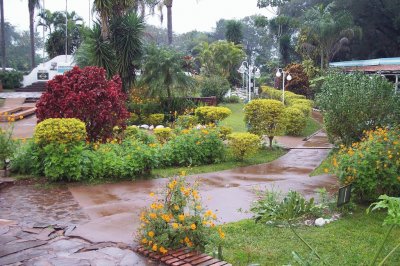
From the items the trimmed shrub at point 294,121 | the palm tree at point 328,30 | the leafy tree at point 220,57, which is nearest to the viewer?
the trimmed shrub at point 294,121

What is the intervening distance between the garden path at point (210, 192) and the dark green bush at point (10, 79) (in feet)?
80.0

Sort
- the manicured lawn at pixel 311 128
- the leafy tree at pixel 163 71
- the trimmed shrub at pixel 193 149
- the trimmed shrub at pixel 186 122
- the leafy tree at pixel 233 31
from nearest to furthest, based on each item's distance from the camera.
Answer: the trimmed shrub at pixel 193 149 < the trimmed shrub at pixel 186 122 < the manicured lawn at pixel 311 128 < the leafy tree at pixel 163 71 < the leafy tree at pixel 233 31

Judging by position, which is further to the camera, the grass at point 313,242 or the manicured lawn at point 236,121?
the manicured lawn at point 236,121

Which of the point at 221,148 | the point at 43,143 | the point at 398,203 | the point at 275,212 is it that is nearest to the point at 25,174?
the point at 43,143

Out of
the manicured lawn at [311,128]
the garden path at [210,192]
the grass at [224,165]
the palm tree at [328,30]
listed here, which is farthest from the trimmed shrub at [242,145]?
the palm tree at [328,30]

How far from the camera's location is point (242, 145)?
9453 mm

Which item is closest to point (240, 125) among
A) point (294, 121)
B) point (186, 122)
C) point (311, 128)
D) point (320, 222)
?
point (311, 128)

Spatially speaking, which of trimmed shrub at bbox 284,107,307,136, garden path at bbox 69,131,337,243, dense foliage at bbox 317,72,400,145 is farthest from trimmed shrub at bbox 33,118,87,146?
trimmed shrub at bbox 284,107,307,136

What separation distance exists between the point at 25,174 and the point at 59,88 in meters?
1.88

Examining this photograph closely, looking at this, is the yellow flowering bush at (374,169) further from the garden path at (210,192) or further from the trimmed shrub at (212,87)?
the trimmed shrub at (212,87)

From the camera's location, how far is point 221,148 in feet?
31.1

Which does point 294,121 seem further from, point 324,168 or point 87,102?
point 87,102

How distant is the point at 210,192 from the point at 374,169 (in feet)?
7.93

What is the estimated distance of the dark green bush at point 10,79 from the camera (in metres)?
29.3
